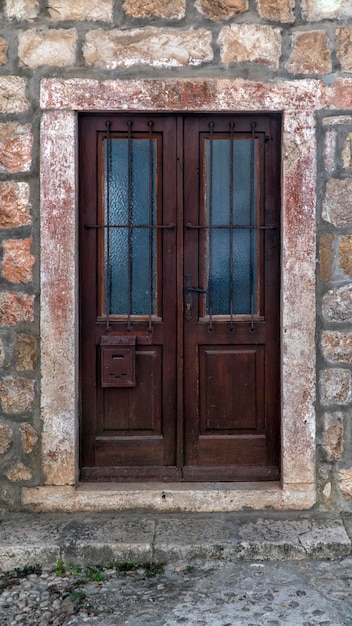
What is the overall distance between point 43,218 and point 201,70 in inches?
47.8

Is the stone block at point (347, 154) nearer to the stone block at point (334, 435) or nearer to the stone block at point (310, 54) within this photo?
the stone block at point (310, 54)

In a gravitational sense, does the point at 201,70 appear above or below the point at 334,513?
above

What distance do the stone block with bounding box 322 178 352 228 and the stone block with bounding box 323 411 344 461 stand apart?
3.57 ft

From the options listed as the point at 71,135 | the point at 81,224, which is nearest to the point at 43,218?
the point at 81,224

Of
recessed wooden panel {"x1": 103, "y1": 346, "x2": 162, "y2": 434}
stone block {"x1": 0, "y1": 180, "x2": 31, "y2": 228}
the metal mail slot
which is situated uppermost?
stone block {"x1": 0, "y1": 180, "x2": 31, "y2": 228}

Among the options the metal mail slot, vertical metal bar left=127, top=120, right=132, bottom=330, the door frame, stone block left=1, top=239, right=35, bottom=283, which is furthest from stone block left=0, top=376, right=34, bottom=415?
vertical metal bar left=127, top=120, right=132, bottom=330

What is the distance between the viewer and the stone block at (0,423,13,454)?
350 cm

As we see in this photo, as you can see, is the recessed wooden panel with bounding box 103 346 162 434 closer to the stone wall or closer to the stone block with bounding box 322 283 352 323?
the stone wall

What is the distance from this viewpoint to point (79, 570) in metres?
3.13

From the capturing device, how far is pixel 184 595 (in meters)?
2.89

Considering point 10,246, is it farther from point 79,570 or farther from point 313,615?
point 313,615

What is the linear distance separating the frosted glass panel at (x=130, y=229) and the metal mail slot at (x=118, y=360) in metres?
0.17

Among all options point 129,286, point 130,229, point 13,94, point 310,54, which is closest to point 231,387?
point 129,286

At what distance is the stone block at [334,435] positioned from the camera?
11.6 feet
